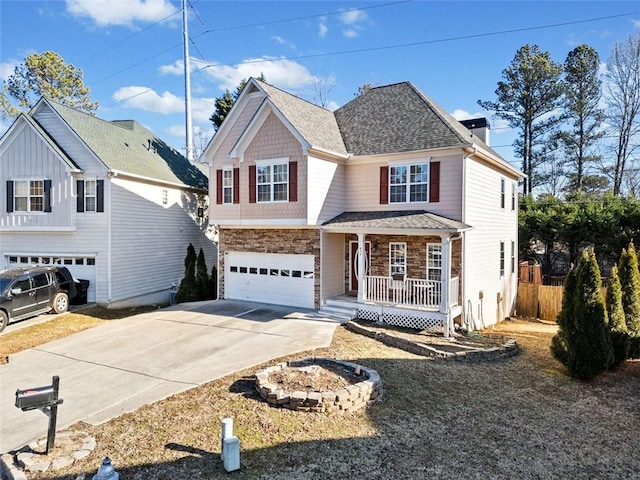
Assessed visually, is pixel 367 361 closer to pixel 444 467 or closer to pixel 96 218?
pixel 444 467

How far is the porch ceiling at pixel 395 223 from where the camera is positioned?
1279 cm

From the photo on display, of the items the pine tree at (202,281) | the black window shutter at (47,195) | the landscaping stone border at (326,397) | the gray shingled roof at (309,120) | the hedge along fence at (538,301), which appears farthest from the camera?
the hedge along fence at (538,301)

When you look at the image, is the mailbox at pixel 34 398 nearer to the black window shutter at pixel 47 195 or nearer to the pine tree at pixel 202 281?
the pine tree at pixel 202 281

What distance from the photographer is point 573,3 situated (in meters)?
14.2

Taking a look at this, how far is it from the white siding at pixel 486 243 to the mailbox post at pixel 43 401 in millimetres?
11965

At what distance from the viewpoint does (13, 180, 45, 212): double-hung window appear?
1744 centimetres

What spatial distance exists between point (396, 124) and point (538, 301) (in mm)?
11540

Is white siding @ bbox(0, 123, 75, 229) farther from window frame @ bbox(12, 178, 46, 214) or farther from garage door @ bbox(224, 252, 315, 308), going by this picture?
garage door @ bbox(224, 252, 315, 308)

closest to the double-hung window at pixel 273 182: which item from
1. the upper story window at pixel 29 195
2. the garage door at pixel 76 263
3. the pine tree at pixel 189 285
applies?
the pine tree at pixel 189 285

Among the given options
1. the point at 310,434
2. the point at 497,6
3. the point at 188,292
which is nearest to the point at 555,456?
the point at 310,434

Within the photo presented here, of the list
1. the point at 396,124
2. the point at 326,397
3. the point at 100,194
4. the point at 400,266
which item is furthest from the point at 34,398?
the point at 396,124

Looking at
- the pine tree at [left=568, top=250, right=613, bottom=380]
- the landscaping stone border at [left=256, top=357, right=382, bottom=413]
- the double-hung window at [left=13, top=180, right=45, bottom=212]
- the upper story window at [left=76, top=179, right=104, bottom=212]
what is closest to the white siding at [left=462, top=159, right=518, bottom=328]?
the pine tree at [left=568, top=250, right=613, bottom=380]

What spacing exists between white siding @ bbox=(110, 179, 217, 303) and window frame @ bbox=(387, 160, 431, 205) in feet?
37.0

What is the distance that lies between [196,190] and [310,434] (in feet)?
59.8
